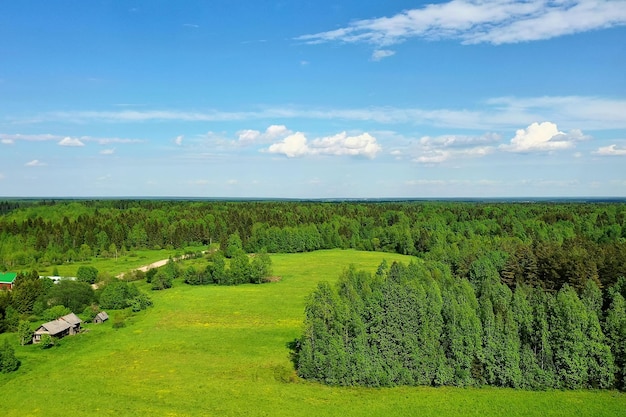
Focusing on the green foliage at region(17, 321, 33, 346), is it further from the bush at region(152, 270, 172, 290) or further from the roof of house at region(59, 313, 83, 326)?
the bush at region(152, 270, 172, 290)

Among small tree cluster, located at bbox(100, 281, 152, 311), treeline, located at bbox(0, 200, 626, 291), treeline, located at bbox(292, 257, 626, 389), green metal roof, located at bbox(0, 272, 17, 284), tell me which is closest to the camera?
treeline, located at bbox(292, 257, 626, 389)

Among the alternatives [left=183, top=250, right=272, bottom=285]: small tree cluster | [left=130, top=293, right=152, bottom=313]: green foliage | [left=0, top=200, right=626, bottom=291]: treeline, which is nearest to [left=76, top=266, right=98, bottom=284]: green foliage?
[left=183, top=250, right=272, bottom=285]: small tree cluster

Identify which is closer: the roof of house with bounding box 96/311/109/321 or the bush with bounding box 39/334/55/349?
the bush with bounding box 39/334/55/349

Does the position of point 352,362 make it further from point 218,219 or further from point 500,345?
point 218,219

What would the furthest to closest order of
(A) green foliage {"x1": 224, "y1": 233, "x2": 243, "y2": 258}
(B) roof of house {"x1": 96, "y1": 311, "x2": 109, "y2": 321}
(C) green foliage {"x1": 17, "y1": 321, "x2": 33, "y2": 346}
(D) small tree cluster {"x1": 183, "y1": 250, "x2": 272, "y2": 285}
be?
(A) green foliage {"x1": 224, "y1": 233, "x2": 243, "y2": 258} < (D) small tree cluster {"x1": 183, "y1": 250, "x2": 272, "y2": 285} < (B) roof of house {"x1": 96, "y1": 311, "x2": 109, "y2": 321} < (C) green foliage {"x1": 17, "y1": 321, "x2": 33, "y2": 346}

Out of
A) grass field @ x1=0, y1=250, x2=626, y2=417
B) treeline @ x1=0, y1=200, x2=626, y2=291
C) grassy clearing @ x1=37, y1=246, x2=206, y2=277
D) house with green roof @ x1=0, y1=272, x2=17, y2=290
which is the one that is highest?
treeline @ x1=0, y1=200, x2=626, y2=291

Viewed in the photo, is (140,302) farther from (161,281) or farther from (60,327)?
(60,327)

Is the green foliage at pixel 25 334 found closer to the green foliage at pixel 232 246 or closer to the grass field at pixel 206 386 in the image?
the grass field at pixel 206 386
